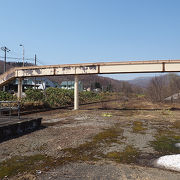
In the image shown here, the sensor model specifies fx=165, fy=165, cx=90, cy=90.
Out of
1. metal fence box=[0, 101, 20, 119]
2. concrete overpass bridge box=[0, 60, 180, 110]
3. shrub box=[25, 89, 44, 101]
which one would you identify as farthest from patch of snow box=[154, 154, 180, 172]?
shrub box=[25, 89, 44, 101]

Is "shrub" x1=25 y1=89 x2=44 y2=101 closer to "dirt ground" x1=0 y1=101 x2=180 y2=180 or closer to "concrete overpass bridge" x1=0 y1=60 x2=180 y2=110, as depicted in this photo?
"concrete overpass bridge" x1=0 y1=60 x2=180 y2=110

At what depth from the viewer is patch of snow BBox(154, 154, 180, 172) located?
4270 mm

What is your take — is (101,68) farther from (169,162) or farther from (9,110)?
(169,162)

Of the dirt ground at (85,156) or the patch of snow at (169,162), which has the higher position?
the patch of snow at (169,162)

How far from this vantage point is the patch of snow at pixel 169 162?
427 cm

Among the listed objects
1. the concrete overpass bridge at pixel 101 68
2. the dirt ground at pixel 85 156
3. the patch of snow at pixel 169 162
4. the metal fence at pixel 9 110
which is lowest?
the dirt ground at pixel 85 156

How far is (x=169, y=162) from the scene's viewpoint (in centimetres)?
452

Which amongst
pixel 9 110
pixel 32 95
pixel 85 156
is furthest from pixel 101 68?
pixel 85 156

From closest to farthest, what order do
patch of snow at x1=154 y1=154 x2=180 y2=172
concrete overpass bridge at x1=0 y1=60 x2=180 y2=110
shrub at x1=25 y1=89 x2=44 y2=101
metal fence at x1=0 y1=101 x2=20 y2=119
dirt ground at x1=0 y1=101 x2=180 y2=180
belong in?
dirt ground at x1=0 y1=101 x2=180 y2=180 → patch of snow at x1=154 y1=154 x2=180 y2=172 → metal fence at x1=0 y1=101 x2=20 y2=119 → concrete overpass bridge at x1=0 y1=60 x2=180 y2=110 → shrub at x1=25 y1=89 x2=44 y2=101

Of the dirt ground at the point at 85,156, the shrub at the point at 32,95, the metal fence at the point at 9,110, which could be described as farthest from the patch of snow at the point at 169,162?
the shrub at the point at 32,95

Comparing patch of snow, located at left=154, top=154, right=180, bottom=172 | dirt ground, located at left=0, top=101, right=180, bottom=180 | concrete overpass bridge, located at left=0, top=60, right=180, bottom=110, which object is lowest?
dirt ground, located at left=0, top=101, right=180, bottom=180

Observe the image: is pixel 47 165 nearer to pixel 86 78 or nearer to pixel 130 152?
pixel 130 152

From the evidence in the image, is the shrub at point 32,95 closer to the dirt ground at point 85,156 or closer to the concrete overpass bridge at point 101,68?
the concrete overpass bridge at point 101,68

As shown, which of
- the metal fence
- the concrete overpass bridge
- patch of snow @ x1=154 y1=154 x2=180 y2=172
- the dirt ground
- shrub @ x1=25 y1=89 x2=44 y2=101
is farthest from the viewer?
shrub @ x1=25 y1=89 x2=44 y2=101
